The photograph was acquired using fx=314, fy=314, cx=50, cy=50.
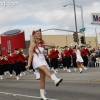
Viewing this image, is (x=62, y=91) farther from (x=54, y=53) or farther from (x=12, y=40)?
(x=12, y=40)

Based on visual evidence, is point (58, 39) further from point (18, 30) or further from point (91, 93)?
point (91, 93)

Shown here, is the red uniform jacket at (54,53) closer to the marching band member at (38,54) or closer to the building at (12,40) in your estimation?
the marching band member at (38,54)

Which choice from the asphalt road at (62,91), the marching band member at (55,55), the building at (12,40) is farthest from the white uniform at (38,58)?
the building at (12,40)

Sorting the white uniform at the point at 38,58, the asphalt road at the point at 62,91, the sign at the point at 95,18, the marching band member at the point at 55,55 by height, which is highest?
the sign at the point at 95,18

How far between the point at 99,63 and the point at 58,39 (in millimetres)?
47176

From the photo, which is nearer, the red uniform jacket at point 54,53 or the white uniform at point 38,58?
the white uniform at point 38,58

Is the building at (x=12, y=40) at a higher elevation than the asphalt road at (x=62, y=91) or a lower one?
higher

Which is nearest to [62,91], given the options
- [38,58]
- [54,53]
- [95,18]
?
[38,58]

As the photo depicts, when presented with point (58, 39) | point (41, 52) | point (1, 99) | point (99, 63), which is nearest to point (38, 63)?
point (41, 52)

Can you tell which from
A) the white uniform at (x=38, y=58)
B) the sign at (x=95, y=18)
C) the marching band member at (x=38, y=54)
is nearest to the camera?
the marching band member at (x=38, y=54)

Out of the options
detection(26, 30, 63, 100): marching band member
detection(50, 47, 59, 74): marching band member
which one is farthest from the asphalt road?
detection(50, 47, 59, 74): marching band member

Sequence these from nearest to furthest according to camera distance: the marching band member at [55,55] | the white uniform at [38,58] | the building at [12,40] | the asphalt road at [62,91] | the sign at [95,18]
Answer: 1. the white uniform at [38,58]
2. the asphalt road at [62,91]
3. the marching band member at [55,55]
4. the sign at [95,18]
5. the building at [12,40]

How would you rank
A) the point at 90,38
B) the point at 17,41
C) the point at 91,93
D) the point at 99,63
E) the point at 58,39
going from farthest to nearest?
the point at 90,38 → the point at 58,39 → the point at 17,41 → the point at 99,63 → the point at 91,93

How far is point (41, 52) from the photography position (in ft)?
28.5
